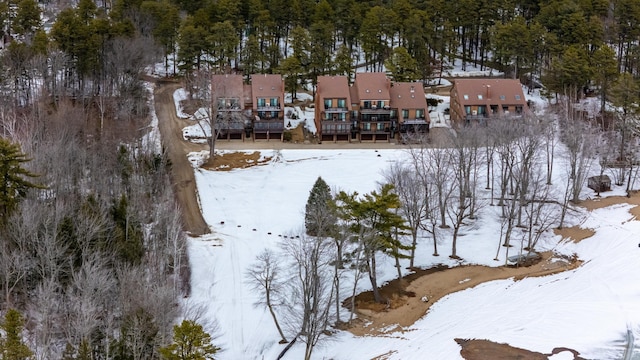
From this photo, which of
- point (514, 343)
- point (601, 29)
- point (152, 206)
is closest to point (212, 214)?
point (152, 206)

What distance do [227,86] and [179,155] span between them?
8.79 meters

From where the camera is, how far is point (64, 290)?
38125 millimetres

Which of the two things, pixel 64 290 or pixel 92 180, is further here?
pixel 92 180

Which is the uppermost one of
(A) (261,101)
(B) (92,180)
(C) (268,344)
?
(A) (261,101)

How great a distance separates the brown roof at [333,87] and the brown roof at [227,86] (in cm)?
765

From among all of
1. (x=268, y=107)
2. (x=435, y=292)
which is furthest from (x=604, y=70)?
(x=435, y=292)

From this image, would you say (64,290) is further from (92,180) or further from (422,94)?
(422,94)

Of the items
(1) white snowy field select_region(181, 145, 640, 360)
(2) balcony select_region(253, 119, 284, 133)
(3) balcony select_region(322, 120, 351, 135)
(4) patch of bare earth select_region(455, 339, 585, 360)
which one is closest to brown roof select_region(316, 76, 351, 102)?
(3) balcony select_region(322, 120, 351, 135)

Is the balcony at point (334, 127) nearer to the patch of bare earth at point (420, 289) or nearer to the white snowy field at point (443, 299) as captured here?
the white snowy field at point (443, 299)

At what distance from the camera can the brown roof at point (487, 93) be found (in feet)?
230

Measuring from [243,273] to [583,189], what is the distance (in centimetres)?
3033

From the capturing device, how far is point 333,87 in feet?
227

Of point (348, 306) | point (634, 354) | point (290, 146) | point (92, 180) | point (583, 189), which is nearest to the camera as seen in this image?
point (634, 354)

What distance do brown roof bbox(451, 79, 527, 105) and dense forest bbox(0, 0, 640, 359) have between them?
3894 millimetres
